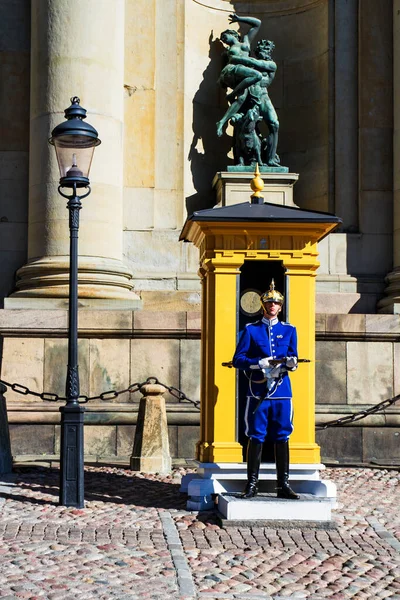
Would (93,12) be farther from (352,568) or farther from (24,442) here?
(352,568)

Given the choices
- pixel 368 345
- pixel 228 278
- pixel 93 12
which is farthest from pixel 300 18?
pixel 228 278

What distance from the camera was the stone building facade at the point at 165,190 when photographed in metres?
16.0

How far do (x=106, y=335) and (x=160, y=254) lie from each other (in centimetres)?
298

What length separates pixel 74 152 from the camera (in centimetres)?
1207

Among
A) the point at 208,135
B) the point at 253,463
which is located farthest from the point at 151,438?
the point at 208,135

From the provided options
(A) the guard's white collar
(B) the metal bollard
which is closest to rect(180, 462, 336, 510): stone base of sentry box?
(A) the guard's white collar

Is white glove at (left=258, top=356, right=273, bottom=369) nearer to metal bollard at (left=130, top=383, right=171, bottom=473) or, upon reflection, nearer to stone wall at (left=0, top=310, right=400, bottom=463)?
metal bollard at (left=130, top=383, right=171, bottom=473)

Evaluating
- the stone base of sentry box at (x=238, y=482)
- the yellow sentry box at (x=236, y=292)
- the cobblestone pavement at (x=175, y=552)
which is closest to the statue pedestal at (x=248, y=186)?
the yellow sentry box at (x=236, y=292)

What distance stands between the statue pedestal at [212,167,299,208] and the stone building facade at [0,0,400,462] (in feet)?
2.80

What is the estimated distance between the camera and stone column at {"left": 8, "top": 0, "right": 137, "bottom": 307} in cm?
1695

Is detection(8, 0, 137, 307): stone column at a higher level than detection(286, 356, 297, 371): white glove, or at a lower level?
higher

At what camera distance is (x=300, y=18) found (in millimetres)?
20406

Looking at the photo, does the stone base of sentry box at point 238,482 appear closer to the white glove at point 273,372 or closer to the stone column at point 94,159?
the white glove at point 273,372

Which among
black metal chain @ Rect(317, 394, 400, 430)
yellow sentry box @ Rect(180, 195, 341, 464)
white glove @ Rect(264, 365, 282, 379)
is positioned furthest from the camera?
black metal chain @ Rect(317, 394, 400, 430)
